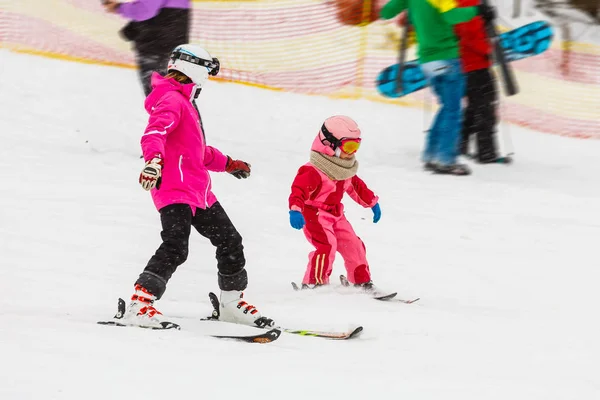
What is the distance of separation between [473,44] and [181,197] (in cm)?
526

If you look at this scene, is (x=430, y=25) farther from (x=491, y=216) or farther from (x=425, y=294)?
(x=425, y=294)

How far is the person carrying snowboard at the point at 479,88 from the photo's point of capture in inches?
356

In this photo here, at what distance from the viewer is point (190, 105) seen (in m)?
4.75

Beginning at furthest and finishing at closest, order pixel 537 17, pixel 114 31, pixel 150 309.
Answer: pixel 537 17, pixel 114 31, pixel 150 309

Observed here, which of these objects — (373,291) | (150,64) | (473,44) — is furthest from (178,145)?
(473,44)

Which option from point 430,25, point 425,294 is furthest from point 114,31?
point 425,294

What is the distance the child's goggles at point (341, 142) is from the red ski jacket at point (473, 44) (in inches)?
147

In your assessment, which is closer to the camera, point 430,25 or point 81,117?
point 430,25

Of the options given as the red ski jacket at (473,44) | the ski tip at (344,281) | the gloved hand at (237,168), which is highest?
the red ski jacket at (473,44)

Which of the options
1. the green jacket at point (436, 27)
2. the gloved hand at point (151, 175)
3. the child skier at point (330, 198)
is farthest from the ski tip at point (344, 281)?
the green jacket at point (436, 27)

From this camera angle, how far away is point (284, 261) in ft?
21.8

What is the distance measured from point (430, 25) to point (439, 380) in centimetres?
568

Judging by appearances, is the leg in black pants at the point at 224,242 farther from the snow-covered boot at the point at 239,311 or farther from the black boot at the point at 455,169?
the black boot at the point at 455,169

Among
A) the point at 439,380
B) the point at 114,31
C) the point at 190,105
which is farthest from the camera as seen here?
the point at 114,31
